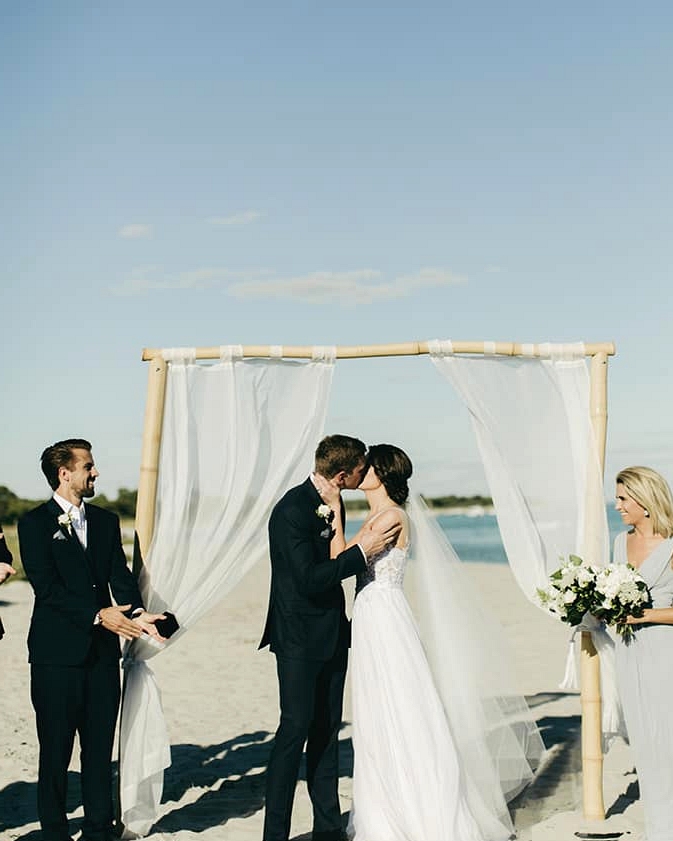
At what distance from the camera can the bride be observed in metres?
4.59

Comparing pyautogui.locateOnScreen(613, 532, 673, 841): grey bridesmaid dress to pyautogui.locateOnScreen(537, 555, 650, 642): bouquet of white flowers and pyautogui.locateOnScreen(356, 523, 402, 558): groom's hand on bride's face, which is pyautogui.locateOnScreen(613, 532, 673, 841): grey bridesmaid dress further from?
pyautogui.locateOnScreen(356, 523, 402, 558): groom's hand on bride's face

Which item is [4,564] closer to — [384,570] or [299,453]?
[299,453]

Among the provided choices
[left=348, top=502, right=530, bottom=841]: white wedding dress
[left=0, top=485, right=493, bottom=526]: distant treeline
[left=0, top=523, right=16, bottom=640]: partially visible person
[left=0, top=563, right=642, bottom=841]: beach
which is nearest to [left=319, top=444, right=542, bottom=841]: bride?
[left=348, top=502, right=530, bottom=841]: white wedding dress

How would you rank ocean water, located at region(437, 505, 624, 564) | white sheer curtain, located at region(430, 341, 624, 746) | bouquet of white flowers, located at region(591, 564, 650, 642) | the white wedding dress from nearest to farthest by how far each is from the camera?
1. the white wedding dress
2. bouquet of white flowers, located at region(591, 564, 650, 642)
3. white sheer curtain, located at region(430, 341, 624, 746)
4. ocean water, located at region(437, 505, 624, 564)

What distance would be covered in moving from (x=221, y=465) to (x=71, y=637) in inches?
47.3

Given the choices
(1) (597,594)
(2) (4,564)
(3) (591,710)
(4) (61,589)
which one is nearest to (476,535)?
(3) (591,710)

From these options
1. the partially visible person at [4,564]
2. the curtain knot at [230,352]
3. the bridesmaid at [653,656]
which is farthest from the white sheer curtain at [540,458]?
the partially visible person at [4,564]

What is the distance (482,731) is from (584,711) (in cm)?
63

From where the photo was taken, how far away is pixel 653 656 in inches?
190

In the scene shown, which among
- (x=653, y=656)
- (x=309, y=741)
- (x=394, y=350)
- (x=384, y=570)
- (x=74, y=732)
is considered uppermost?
(x=394, y=350)

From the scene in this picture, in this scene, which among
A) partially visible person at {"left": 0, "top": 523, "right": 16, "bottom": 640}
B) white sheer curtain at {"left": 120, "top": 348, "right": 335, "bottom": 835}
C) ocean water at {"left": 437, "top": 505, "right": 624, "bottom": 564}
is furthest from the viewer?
ocean water at {"left": 437, "top": 505, "right": 624, "bottom": 564}

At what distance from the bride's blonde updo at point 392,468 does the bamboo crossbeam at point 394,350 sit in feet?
2.02

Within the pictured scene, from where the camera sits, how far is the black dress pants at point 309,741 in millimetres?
4629

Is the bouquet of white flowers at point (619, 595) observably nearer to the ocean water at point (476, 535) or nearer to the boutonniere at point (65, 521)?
the boutonniere at point (65, 521)
